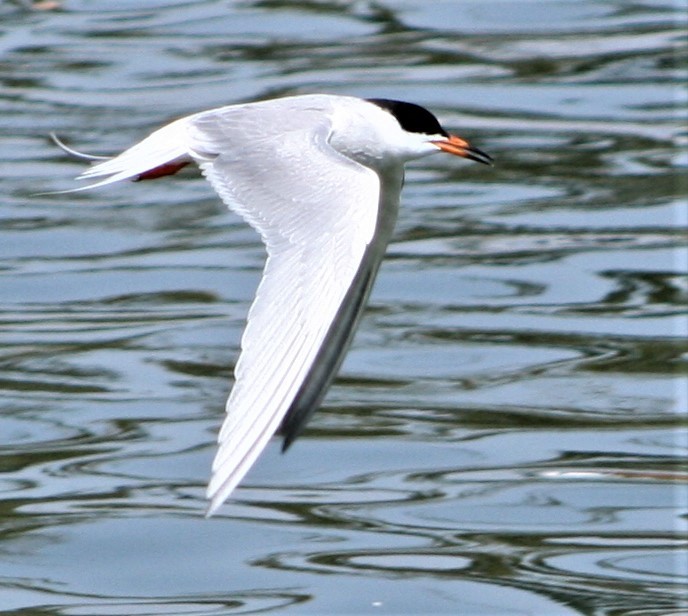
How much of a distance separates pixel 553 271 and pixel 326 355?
14.2 ft

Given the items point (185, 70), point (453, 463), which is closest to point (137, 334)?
point (453, 463)

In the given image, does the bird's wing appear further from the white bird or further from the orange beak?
the orange beak

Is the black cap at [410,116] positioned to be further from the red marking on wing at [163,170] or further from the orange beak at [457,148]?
the red marking on wing at [163,170]

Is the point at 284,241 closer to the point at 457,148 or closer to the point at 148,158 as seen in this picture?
the point at 148,158

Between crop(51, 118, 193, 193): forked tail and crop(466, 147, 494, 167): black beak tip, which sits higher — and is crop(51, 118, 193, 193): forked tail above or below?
above

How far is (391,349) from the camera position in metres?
10.1

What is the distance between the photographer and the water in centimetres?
774

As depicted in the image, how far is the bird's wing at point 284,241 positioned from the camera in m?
5.34

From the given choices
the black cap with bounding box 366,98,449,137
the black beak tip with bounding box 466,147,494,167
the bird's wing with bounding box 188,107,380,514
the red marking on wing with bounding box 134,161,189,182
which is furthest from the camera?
the black beak tip with bounding box 466,147,494,167

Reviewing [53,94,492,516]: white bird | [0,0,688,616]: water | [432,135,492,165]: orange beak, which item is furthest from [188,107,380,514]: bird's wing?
[0,0,688,616]: water

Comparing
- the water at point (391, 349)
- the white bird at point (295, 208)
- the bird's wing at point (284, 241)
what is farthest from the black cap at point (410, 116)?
the water at point (391, 349)

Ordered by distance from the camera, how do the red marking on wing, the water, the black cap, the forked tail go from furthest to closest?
the water, the black cap, the red marking on wing, the forked tail

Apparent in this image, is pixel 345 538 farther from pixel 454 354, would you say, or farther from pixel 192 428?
pixel 454 354

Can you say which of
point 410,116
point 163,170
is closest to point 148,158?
point 163,170
